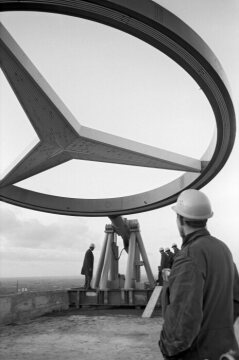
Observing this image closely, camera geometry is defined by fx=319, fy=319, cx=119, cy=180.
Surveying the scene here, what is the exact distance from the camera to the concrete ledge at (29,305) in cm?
898

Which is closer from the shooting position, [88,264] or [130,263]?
[88,264]

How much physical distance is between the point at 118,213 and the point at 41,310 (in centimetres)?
608

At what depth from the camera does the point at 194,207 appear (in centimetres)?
228

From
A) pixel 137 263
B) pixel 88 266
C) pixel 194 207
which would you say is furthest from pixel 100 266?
pixel 194 207

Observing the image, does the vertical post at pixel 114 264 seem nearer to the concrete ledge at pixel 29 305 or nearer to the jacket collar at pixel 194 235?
the concrete ledge at pixel 29 305

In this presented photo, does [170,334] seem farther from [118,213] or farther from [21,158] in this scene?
[118,213]

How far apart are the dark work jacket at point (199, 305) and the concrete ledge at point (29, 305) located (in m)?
8.20

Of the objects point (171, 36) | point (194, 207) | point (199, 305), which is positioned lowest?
point (199, 305)

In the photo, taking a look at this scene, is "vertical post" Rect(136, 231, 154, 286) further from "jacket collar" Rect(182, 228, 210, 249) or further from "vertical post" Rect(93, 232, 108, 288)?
"jacket collar" Rect(182, 228, 210, 249)

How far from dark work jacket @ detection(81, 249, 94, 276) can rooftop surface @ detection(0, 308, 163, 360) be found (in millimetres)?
4406

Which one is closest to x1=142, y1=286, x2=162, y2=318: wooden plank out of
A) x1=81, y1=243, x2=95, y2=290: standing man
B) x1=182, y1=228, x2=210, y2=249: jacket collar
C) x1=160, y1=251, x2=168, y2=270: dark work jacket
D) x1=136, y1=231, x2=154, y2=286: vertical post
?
x1=160, y1=251, x2=168, y2=270: dark work jacket

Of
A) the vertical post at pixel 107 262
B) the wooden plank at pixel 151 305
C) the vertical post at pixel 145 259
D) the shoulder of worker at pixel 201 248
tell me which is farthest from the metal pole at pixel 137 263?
the shoulder of worker at pixel 201 248

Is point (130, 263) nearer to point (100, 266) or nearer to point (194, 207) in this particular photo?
point (100, 266)

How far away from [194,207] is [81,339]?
6111 millimetres
